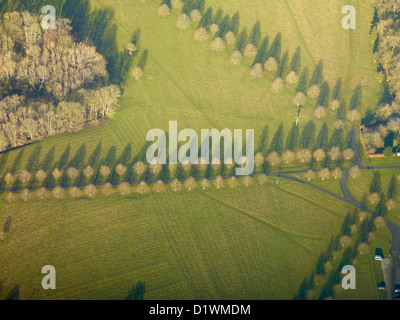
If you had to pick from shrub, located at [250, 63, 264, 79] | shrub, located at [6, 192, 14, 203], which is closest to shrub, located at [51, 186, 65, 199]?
shrub, located at [6, 192, 14, 203]

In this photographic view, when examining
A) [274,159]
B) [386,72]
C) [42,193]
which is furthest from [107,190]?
[386,72]

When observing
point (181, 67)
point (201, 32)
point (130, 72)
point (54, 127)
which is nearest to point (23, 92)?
point (54, 127)

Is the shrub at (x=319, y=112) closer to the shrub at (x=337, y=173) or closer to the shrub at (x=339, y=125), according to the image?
the shrub at (x=339, y=125)

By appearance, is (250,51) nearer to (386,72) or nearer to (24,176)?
(386,72)

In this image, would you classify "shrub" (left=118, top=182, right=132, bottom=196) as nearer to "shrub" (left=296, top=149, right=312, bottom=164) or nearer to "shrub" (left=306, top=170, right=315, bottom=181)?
"shrub" (left=296, top=149, right=312, bottom=164)

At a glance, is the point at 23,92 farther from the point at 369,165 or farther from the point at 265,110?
the point at 369,165
